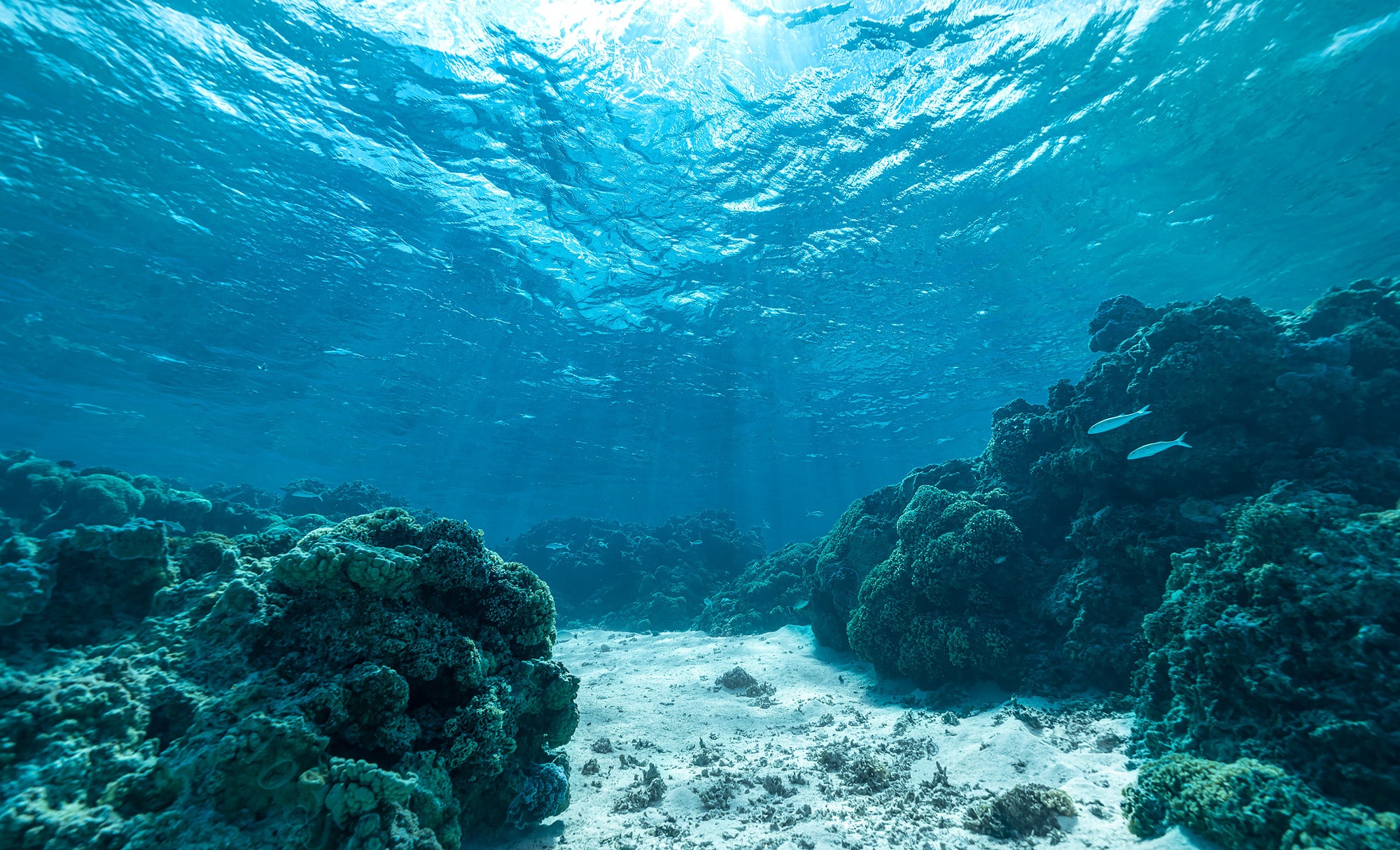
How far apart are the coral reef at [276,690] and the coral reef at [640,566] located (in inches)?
630

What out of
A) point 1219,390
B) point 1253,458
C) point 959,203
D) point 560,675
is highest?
point 959,203

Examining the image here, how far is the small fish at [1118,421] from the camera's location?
791 centimetres

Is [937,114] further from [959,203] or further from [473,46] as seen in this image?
[473,46]

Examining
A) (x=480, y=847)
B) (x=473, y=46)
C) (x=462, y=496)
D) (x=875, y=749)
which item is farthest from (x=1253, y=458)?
(x=462, y=496)

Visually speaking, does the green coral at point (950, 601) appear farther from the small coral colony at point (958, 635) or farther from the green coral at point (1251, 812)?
the green coral at point (1251, 812)

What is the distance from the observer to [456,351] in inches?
983

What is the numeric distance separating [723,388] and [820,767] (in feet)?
80.1

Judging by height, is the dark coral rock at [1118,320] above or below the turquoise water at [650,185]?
below

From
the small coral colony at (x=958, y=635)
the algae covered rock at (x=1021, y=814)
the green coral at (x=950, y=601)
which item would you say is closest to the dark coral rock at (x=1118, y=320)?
the small coral colony at (x=958, y=635)

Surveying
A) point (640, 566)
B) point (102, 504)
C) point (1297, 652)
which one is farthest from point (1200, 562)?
point (102, 504)

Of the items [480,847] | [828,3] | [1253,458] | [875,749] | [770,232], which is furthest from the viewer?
[770,232]

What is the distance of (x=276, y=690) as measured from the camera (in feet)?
10.9

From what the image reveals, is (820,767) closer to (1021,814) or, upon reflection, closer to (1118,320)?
(1021,814)

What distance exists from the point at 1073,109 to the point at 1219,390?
9.72 metres
